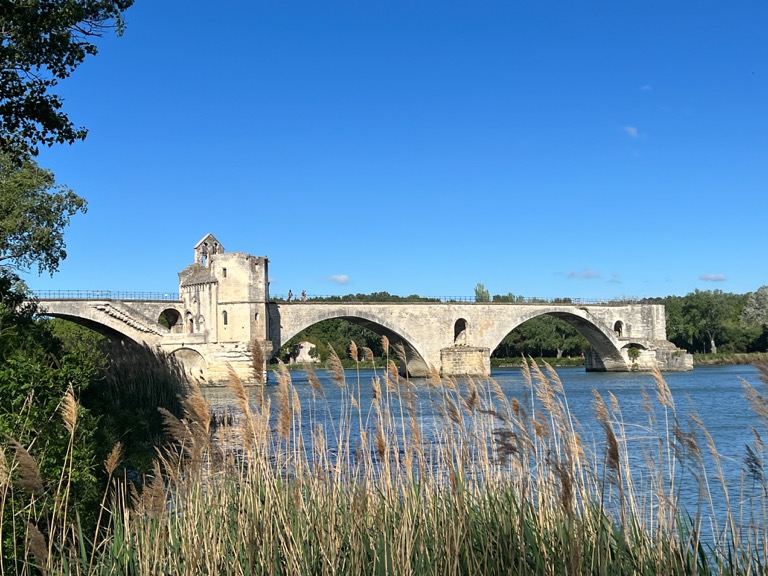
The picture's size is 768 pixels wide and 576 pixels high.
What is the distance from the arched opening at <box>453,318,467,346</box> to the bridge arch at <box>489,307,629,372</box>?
208cm

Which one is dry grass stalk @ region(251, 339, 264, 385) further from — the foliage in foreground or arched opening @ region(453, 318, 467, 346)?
arched opening @ region(453, 318, 467, 346)

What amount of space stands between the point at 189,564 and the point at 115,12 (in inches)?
358

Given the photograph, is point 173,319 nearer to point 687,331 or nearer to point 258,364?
point 687,331

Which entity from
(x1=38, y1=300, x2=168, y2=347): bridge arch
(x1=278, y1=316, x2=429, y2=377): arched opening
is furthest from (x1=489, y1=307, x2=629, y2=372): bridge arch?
(x1=38, y1=300, x2=168, y2=347): bridge arch

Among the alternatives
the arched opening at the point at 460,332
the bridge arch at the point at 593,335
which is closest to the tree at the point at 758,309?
the bridge arch at the point at 593,335

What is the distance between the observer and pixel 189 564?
3916mm

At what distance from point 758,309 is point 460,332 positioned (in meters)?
27.0

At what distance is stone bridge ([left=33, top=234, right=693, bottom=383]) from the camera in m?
39.4

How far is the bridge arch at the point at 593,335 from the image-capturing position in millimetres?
53312

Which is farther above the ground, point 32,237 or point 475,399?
point 32,237

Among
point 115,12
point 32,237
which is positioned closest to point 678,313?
point 32,237

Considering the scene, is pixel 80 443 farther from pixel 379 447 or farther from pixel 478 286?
pixel 478 286

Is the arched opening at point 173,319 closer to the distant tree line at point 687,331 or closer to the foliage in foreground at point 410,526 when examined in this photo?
the distant tree line at point 687,331

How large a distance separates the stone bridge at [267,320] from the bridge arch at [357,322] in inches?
2.1
